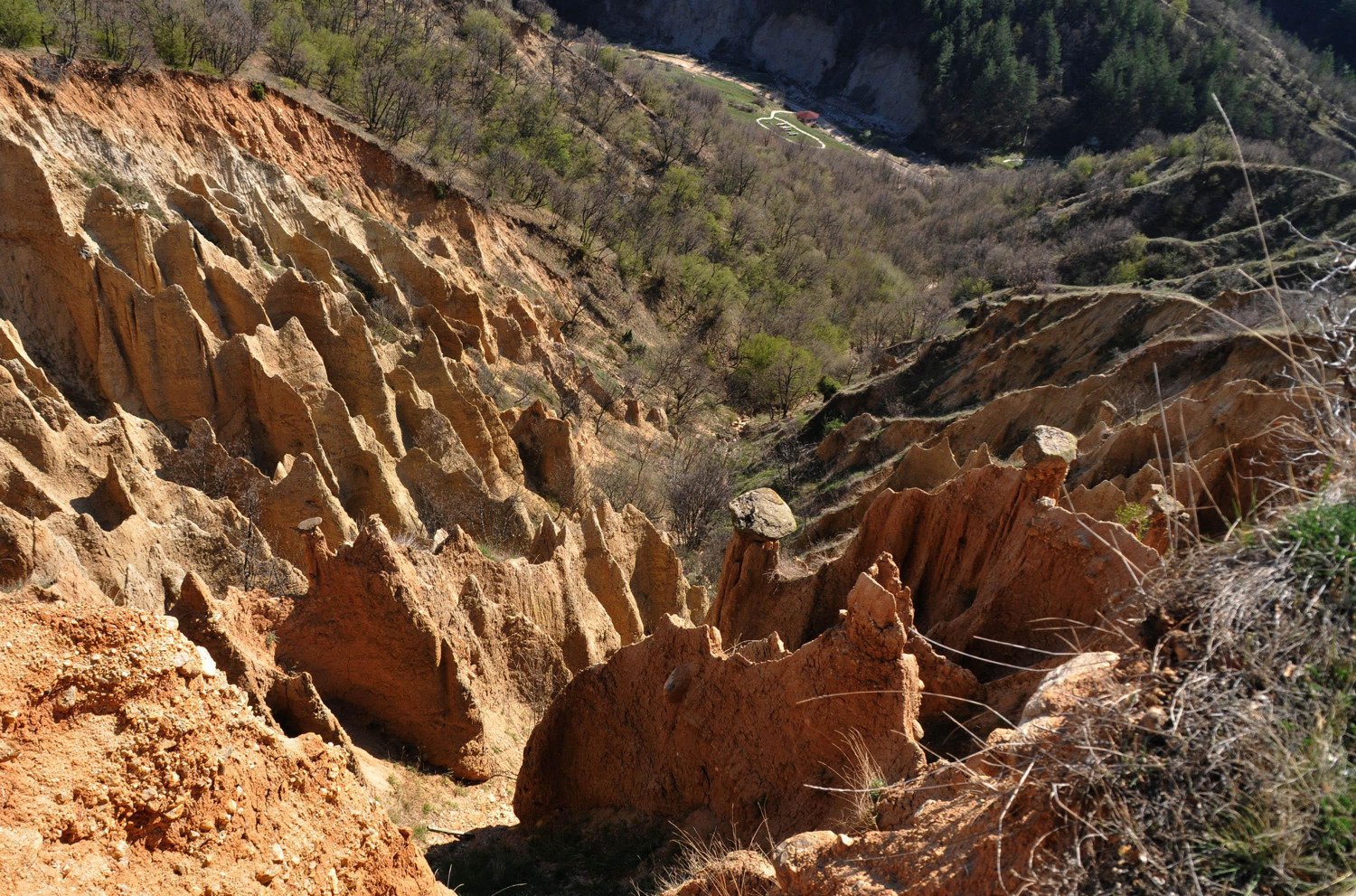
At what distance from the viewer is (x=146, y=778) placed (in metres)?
6.20

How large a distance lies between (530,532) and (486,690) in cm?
754

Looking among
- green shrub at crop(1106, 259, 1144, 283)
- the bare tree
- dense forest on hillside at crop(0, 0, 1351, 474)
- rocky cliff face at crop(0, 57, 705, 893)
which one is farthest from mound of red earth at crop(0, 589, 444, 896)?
green shrub at crop(1106, 259, 1144, 283)

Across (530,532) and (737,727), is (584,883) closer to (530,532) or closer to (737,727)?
(737,727)

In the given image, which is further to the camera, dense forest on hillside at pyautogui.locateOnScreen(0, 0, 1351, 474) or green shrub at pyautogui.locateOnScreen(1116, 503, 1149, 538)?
dense forest on hillside at pyautogui.locateOnScreen(0, 0, 1351, 474)

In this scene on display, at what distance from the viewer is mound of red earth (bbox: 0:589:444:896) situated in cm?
575

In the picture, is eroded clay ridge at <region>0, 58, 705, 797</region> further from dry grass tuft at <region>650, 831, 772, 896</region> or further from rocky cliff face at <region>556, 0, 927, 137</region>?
rocky cliff face at <region>556, 0, 927, 137</region>

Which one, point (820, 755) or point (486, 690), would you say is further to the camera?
point (486, 690)

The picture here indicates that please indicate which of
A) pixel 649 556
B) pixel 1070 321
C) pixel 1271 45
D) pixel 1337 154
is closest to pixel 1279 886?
pixel 649 556

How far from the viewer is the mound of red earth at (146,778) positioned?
5750mm

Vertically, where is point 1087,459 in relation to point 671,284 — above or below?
above

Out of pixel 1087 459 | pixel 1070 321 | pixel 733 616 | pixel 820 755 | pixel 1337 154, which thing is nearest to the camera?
pixel 820 755

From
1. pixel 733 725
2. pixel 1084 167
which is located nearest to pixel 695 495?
pixel 733 725

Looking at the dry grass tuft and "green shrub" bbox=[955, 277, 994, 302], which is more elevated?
"green shrub" bbox=[955, 277, 994, 302]

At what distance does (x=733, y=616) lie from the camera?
15.1 m
